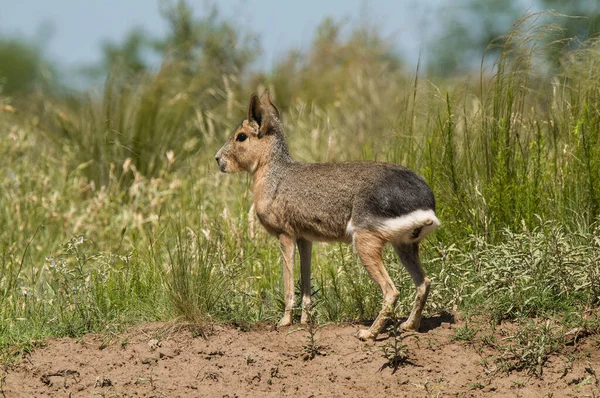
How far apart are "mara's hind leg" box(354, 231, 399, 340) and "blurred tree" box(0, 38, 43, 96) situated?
846 inches

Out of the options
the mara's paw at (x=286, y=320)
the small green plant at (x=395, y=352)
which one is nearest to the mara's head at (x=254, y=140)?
the mara's paw at (x=286, y=320)

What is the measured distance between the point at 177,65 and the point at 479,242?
6725 millimetres

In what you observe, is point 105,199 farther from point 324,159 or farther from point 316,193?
point 316,193

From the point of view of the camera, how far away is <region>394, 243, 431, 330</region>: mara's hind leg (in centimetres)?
556

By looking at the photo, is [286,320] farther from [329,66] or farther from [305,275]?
[329,66]

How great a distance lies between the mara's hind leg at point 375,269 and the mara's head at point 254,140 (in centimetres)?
132

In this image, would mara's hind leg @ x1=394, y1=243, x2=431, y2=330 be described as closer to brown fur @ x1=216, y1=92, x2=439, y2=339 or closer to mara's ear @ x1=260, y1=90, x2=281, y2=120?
brown fur @ x1=216, y1=92, x2=439, y2=339

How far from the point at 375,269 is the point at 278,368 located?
838 mm

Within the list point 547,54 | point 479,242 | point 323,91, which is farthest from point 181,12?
point 479,242

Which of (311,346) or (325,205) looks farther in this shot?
(325,205)

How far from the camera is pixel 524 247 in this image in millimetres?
5938

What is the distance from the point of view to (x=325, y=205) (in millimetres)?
5812

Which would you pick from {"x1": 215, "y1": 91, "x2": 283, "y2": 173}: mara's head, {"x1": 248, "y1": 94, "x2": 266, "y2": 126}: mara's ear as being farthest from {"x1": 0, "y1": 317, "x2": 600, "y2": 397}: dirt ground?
{"x1": 248, "y1": 94, "x2": 266, "y2": 126}: mara's ear

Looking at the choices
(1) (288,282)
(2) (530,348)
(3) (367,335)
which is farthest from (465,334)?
(1) (288,282)
